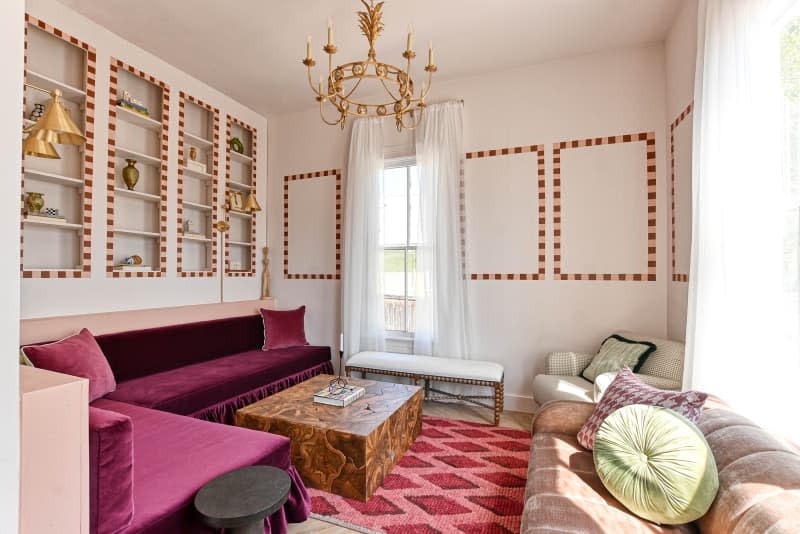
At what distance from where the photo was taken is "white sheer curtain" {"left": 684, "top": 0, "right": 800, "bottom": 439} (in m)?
1.59

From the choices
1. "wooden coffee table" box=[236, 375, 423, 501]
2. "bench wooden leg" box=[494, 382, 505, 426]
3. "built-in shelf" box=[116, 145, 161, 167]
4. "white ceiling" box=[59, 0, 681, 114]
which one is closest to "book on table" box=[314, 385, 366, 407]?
"wooden coffee table" box=[236, 375, 423, 501]

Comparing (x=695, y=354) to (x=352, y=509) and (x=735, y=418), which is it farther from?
(x=352, y=509)

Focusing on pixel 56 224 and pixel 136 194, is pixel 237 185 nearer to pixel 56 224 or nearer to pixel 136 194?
pixel 136 194

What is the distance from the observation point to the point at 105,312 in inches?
120

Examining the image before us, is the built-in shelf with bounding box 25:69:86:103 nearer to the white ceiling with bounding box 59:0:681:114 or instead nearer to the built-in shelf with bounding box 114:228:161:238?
the white ceiling with bounding box 59:0:681:114

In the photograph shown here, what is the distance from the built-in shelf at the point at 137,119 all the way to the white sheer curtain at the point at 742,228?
409cm

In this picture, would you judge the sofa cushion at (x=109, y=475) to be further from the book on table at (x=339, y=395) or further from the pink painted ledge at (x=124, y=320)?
the pink painted ledge at (x=124, y=320)

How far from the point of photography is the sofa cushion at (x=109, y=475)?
118 cm

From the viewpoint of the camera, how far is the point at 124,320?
3.04 meters

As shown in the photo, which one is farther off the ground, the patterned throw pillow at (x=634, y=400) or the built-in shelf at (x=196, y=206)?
the built-in shelf at (x=196, y=206)

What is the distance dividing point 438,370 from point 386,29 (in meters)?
2.90

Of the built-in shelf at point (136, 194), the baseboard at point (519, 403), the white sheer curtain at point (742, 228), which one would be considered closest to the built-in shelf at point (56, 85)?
the built-in shelf at point (136, 194)

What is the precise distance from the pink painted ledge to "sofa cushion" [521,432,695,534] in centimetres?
312

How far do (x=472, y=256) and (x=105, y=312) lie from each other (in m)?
3.23
